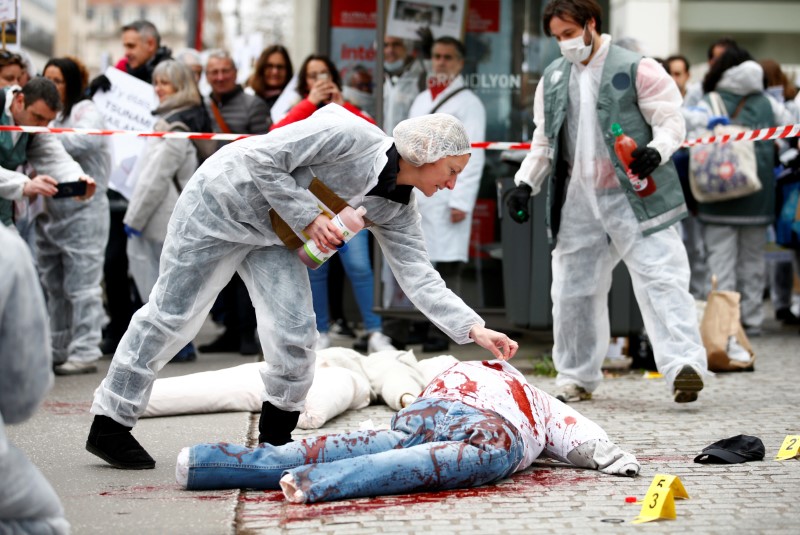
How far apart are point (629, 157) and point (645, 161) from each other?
0.52 feet

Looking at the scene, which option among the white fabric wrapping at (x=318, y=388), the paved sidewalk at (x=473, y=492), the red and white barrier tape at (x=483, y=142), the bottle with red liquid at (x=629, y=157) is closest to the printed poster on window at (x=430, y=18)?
the red and white barrier tape at (x=483, y=142)

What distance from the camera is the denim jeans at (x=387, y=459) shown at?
13.5 feet

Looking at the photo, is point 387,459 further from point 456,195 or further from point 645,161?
point 456,195

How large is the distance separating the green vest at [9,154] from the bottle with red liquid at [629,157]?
10.9 ft

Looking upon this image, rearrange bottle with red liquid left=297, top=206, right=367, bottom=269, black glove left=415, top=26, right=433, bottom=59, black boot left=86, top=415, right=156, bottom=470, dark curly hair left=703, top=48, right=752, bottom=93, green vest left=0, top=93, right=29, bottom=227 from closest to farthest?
bottle with red liquid left=297, top=206, right=367, bottom=269 < black boot left=86, top=415, right=156, bottom=470 < green vest left=0, top=93, right=29, bottom=227 < black glove left=415, top=26, right=433, bottom=59 < dark curly hair left=703, top=48, right=752, bottom=93

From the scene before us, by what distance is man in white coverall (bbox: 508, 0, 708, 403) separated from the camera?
248 inches

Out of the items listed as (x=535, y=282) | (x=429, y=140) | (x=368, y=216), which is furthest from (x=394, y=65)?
(x=429, y=140)

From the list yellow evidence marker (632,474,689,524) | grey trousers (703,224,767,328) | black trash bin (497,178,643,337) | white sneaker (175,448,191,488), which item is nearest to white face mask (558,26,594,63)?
black trash bin (497,178,643,337)

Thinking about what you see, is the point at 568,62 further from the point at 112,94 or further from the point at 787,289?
the point at 787,289

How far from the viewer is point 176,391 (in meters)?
6.04

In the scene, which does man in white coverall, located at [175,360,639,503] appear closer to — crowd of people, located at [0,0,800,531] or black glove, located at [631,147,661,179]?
crowd of people, located at [0,0,800,531]

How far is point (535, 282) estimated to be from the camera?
7719mm

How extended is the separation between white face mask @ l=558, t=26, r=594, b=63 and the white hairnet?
1.95m

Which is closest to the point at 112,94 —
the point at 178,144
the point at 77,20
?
the point at 178,144
